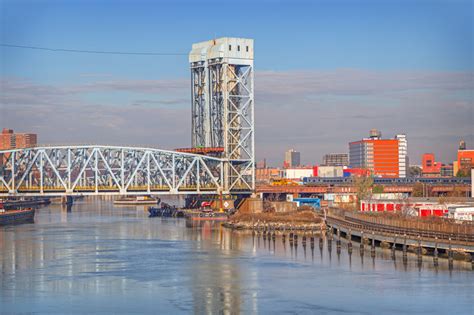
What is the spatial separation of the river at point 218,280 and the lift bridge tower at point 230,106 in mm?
35882

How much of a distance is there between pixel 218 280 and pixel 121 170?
2359 inches

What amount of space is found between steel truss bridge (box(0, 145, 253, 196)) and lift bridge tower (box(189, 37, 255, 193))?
0.28m

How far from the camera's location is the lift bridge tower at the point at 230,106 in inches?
4333

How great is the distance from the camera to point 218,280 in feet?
169

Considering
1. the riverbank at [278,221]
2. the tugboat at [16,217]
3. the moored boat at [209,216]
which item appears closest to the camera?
the riverbank at [278,221]

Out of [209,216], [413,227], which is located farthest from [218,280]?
[209,216]

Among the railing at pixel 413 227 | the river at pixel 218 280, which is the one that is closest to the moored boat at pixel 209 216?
the railing at pixel 413 227

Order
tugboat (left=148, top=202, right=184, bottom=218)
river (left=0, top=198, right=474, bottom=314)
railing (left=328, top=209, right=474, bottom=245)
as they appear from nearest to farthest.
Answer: river (left=0, top=198, right=474, bottom=314) < railing (left=328, top=209, right=474, bottom=245) < tugboat (left=148, top=202, right=184, bottom=218)

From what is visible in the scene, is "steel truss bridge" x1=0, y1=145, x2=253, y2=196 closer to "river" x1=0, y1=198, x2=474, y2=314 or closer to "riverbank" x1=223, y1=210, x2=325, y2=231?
"riverbank" x1=223, y1=210, x2=325, y2=231

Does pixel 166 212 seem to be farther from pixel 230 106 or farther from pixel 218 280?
pixel 218 280

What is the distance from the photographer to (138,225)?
98.6 m

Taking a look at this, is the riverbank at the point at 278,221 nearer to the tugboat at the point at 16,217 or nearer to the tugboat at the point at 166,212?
the tugboat at the point at 166,212

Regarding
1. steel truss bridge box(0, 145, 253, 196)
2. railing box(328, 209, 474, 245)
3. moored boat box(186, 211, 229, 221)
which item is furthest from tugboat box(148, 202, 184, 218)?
railing box(328, 209, 474, 245)

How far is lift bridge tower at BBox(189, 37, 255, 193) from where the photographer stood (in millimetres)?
110062
